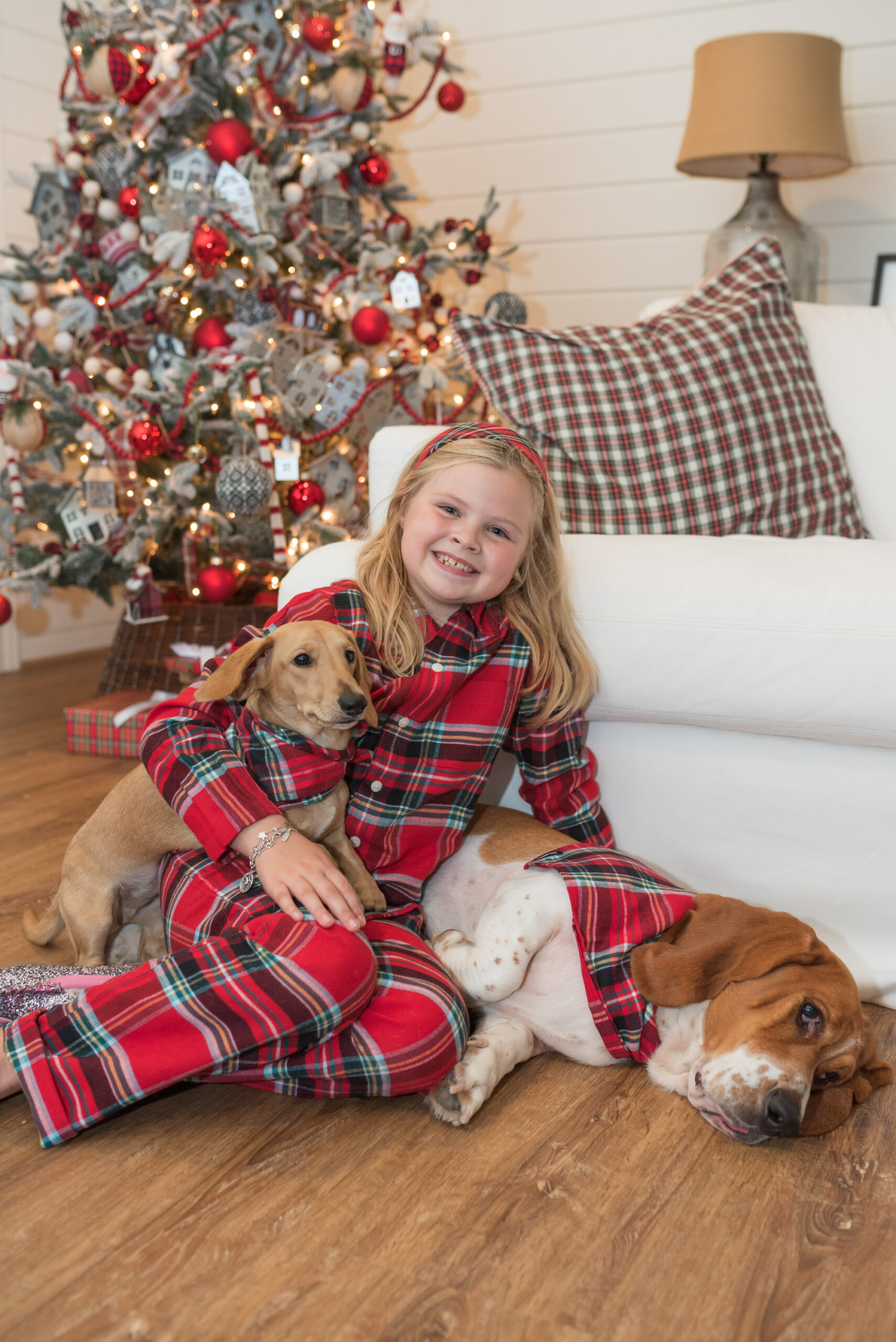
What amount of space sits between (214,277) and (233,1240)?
2.80 m

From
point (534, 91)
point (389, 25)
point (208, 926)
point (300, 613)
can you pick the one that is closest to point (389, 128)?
point (534, 91)

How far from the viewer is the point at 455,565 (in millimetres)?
1599

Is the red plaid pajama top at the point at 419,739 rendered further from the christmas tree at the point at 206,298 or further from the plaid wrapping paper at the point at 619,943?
the christmas tree at the point at 206,298

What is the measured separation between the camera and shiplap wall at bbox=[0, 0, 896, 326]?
12.1 feet

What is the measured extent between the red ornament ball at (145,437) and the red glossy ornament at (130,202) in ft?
2.08

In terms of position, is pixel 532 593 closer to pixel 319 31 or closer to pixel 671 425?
pixel 671 425

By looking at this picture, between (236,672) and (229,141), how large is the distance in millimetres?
2231

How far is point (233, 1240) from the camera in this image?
105 centimetres

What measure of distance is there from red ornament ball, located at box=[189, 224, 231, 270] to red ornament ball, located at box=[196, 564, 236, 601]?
0.88m

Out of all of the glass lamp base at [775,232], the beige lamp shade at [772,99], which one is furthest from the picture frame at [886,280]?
the beige lamp shade at [772,99]

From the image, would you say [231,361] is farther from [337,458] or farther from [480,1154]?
[480,1154]

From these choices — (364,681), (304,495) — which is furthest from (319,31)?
(364,681)

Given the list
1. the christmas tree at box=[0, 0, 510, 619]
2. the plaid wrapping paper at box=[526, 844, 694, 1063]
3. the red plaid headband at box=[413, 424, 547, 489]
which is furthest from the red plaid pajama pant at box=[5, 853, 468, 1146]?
the christmas tree at box=[0, 0, 510, 619]

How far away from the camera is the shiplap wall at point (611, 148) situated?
3631mm
